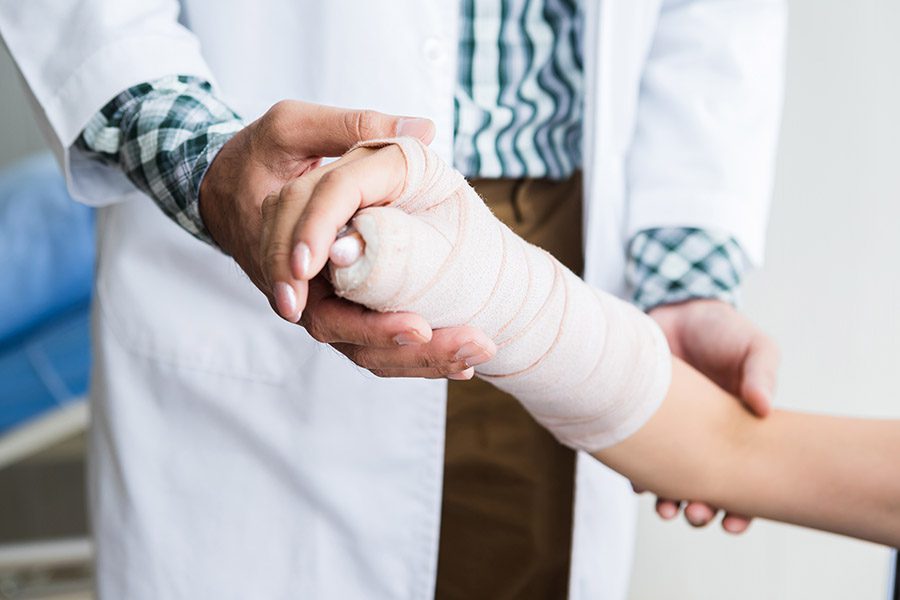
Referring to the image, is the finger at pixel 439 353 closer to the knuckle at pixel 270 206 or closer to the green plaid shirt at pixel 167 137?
the knuckle at pixel 270 206

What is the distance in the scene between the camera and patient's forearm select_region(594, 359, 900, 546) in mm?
893

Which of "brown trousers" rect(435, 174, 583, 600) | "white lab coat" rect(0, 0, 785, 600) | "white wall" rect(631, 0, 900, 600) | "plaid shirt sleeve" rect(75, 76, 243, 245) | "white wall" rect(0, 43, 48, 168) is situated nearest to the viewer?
"plaid shirt sleeve" rect(75, 76, 243, 245)

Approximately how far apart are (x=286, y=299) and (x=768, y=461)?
1.99ft

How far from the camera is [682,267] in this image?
1.04 meters

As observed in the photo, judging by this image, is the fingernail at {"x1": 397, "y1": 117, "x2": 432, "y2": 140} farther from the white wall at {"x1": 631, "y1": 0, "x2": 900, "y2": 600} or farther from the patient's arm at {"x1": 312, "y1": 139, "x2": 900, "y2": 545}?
the white wall at {"x1": 631, "y1": 0, "x2": 900, "y2": 600}

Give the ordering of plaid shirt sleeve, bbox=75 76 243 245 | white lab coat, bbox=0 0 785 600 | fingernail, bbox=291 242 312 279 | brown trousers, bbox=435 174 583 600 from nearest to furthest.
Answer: fingernail, bbox=291 242 312 279 < plaid shirt sleeve, bbox=75 76 243 245 < white lab coat, bbox=0 0 785 600 < brown trousers, bbox=435 174 583 600

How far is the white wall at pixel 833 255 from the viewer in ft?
4.38

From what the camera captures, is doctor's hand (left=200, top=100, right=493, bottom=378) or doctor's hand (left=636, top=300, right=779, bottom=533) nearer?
doctor's hand (left=200, top=100, right=493, bottom=378)

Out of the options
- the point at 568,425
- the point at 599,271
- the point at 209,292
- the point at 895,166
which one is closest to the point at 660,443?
the point at 568,425

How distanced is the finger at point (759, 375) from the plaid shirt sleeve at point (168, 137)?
53 centimetres

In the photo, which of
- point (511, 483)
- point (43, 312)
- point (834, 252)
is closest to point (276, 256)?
point (511, 483)

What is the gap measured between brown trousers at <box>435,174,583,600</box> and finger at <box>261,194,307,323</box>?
1.56ft

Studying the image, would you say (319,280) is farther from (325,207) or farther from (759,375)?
(759,375)

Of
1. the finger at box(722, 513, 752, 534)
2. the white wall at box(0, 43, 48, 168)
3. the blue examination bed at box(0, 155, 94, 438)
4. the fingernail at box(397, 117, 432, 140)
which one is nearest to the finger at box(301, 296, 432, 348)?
the fingernail at box(397, 117, 432, 140)
